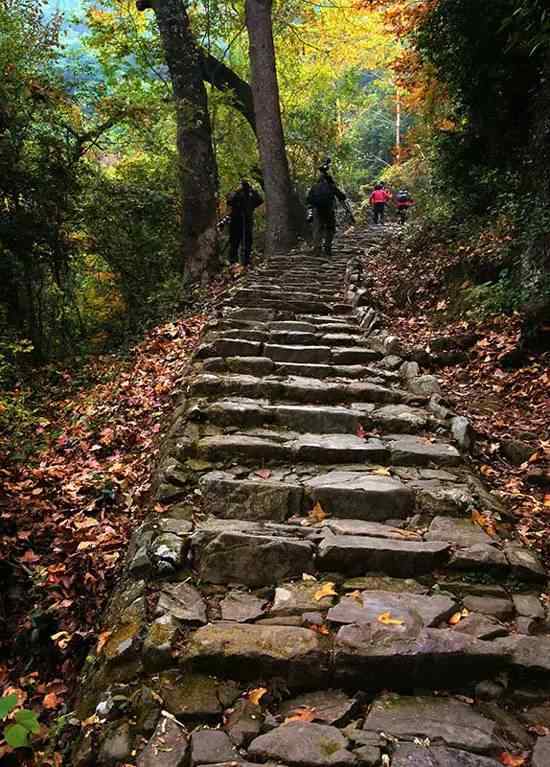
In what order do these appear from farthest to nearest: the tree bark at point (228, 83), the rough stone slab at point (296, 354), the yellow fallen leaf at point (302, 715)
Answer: the tree bark at point (228, 83), the rough stone slab at point (296, 354), the yellow fallen leaf at point (302, 715)

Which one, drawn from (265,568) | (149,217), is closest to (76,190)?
(149,217)

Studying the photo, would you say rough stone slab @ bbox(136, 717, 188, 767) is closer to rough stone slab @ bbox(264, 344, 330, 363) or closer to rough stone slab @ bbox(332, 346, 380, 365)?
rough stone slab @ bbox(264, 344, 330, 363)

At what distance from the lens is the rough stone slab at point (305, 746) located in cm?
218

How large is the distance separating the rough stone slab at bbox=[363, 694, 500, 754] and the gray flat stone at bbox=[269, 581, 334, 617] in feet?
1.85

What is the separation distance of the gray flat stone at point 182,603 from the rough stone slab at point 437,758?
1092 mm

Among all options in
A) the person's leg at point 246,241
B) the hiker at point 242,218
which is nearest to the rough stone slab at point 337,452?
the hiker at point 242,218

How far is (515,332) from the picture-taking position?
725cm

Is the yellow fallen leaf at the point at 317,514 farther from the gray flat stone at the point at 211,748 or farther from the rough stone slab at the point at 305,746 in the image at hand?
the gray flat stone at the point at 211,748

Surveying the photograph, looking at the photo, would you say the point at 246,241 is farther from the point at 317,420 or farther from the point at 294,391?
the point at 317,420

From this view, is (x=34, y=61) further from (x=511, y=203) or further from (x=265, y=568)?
(x=265, y=568)

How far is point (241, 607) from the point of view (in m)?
3.02

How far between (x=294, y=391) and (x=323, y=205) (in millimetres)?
7167

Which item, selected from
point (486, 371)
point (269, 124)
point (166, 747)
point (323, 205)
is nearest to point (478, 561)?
point (166, 747)

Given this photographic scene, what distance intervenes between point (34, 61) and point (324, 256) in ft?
21.5
